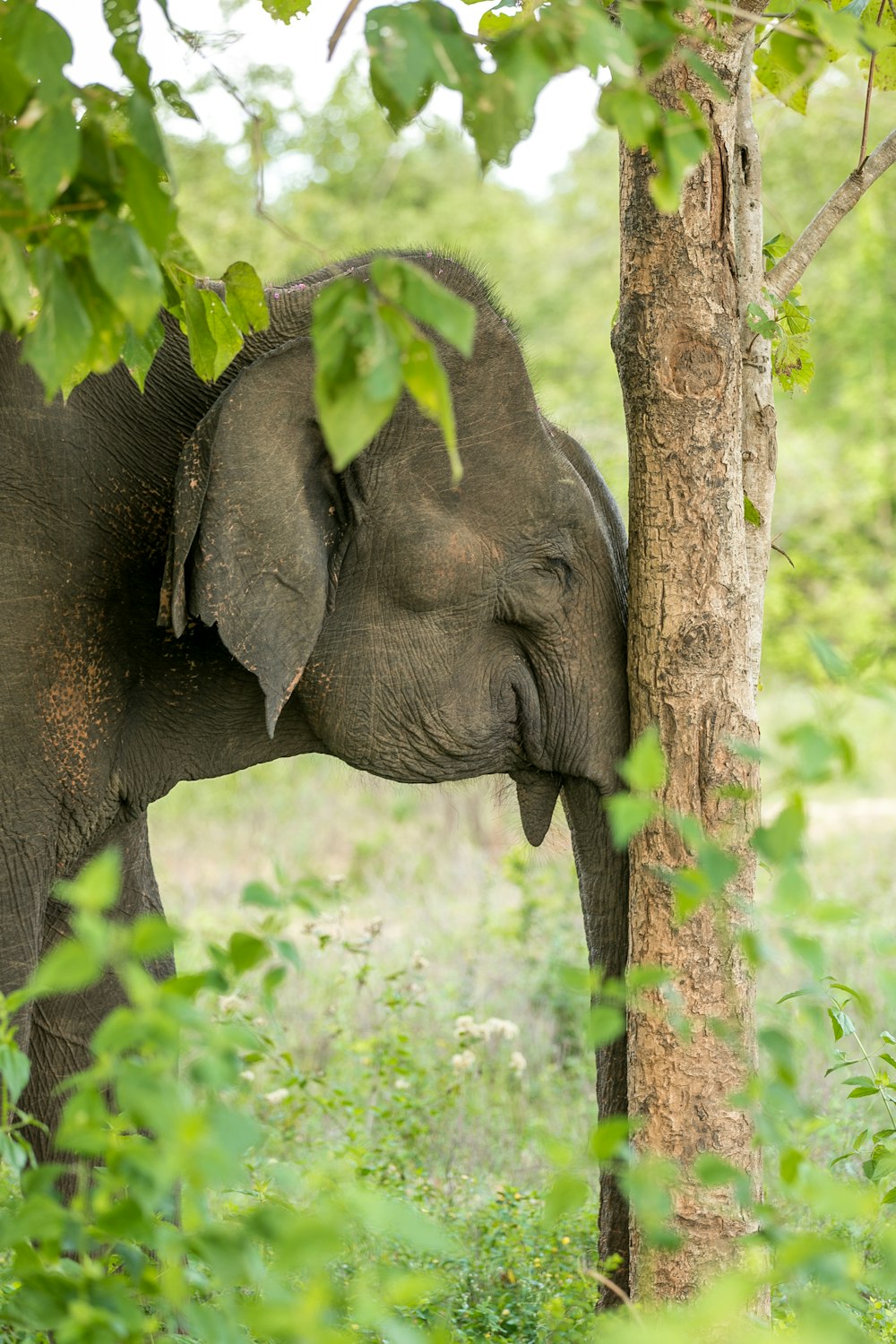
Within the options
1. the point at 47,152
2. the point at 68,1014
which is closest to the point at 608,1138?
the point at 47,152

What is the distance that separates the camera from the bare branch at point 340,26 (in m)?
2.02

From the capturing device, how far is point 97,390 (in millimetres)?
3086

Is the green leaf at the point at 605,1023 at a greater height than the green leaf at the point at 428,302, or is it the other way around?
the green leaf at the point at 428,302

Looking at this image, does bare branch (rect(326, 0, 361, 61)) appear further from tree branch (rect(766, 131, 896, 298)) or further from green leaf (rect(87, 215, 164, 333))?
tree branch (rect(766, 131, 896, 298))

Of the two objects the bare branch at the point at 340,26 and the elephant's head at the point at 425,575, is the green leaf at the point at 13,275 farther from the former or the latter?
the elephant's head at the point at 425,575

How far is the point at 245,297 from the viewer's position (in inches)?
93.5

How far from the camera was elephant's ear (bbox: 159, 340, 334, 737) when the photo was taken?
9.06ft

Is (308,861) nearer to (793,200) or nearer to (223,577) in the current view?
(223,577)

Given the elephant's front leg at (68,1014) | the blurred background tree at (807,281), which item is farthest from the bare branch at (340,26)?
the blurred background tree at (807,281)

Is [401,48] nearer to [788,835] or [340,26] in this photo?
[340,26]

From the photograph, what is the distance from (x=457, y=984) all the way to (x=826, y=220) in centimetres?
379

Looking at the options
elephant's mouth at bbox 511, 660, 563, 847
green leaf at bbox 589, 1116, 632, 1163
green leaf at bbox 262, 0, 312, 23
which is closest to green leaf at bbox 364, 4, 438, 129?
green leaf at bbox 589, 1116, 632, 1163

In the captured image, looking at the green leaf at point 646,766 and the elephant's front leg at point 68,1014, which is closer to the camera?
the green leaf at point 646,766

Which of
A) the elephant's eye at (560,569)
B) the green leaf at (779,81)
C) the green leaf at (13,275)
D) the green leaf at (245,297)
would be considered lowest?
the green leaf at (13,275)
